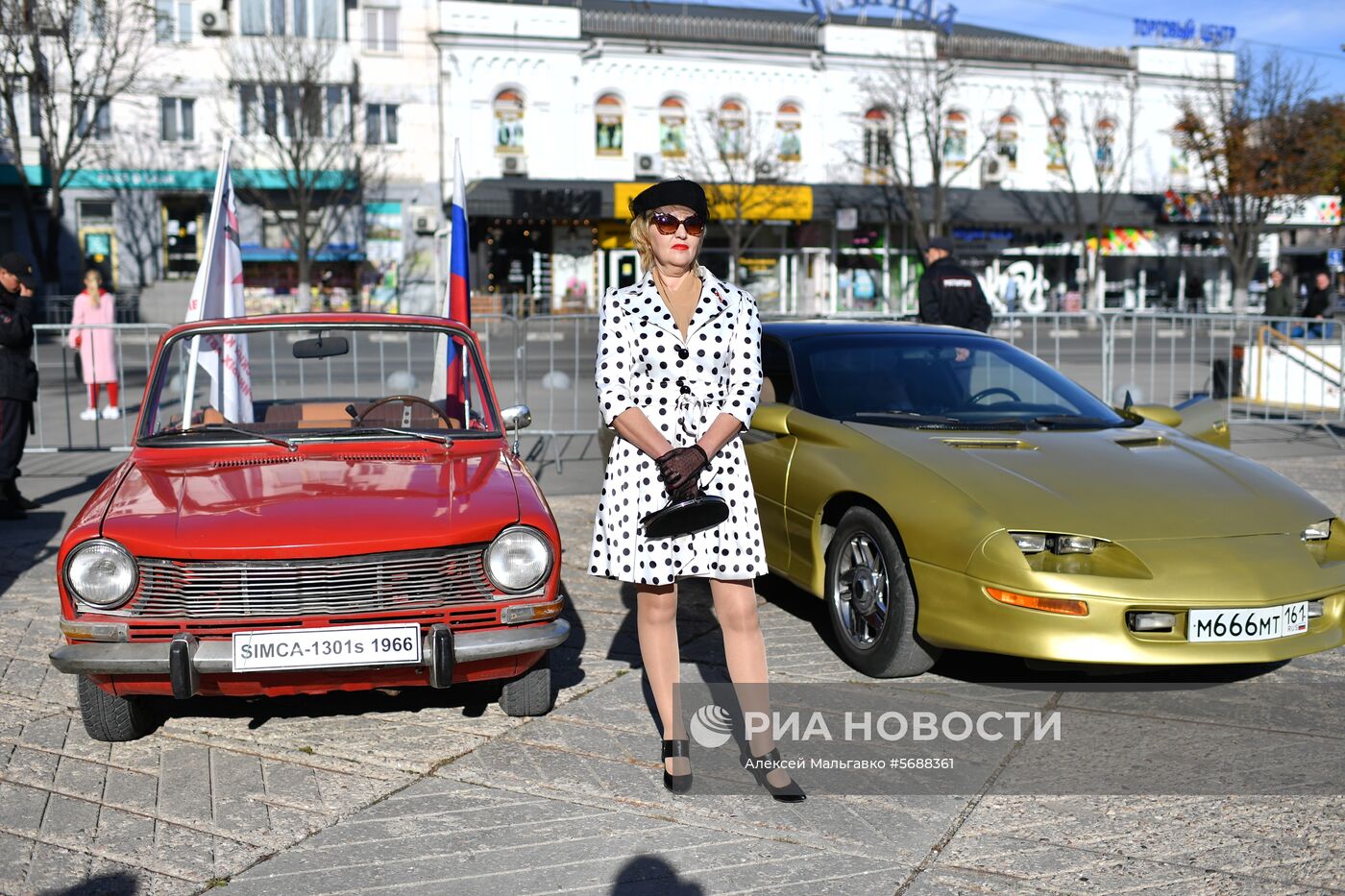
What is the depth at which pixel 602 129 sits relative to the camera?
4012 centimetres

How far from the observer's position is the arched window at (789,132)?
41688 mm

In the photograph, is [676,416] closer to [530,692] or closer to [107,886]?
[530,692]

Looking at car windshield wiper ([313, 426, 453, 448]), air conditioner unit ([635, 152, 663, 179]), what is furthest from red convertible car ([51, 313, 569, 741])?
air conditioner unit ([635, 152, 663, 179])

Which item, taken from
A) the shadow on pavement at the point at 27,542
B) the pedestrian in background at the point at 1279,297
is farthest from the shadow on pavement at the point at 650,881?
the pedestrian in background at the point at 1279,297

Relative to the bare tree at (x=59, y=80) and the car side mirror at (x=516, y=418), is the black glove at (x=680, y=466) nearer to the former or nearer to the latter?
the car side mirror at (x=516, y=418)

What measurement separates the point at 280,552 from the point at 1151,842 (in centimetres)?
285


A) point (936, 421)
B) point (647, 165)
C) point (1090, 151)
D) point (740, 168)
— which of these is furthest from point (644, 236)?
point (1090, 151)

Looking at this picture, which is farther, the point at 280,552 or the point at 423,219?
the point at 423,219

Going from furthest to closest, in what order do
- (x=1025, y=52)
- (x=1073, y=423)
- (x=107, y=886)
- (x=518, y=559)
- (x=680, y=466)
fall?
(x=1025, y=52) < (x=1073, y=423) < (x=518, y=559) < (x=680, y=466) < (x=107, y=886)

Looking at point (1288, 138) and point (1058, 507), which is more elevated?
point (1288, 138)

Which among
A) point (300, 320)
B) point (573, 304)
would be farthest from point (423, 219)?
point (300, 320)

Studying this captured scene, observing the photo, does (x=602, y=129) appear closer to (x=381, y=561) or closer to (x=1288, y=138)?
(x=1288, y=138)

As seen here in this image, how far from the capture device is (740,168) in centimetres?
4078

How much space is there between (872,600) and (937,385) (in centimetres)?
145
